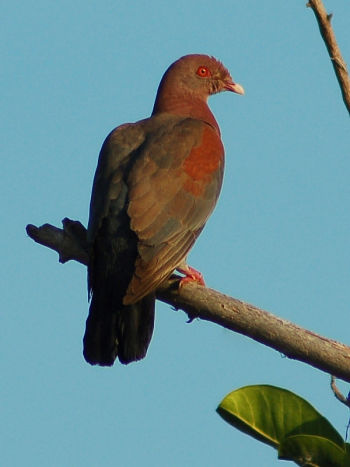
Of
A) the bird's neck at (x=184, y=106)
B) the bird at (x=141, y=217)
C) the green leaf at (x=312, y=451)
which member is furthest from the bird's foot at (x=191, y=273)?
the green leaf at (x=312, y=451)

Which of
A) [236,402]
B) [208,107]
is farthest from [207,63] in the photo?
[236,402]

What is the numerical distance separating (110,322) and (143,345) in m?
0.20

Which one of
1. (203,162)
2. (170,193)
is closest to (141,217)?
(170,193)

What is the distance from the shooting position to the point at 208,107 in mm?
6895

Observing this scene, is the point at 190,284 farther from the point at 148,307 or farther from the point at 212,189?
the point at 212,189

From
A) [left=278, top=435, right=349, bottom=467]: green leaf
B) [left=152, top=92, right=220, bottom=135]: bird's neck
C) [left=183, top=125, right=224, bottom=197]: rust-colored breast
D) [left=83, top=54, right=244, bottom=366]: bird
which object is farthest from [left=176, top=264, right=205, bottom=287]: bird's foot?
[left=278, top=435, right=349, bottom=467]: green leaf

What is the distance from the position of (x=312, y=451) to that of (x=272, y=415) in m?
0.22

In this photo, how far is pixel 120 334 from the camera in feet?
15.1

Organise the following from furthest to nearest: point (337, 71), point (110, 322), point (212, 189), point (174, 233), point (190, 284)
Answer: point (212, 189) < point (174, 233) < point (110, 322) < point (190, 284) < point (337, 71)

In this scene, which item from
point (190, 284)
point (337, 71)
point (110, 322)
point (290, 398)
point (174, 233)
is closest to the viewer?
point (290, 398)

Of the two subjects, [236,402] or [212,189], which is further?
[212,189]

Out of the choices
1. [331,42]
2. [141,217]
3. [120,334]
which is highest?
[141,217]

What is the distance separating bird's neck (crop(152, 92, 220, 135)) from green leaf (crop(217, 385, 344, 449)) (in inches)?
156

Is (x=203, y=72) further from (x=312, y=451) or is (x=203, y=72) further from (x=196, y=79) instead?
(x=312, y=451)
